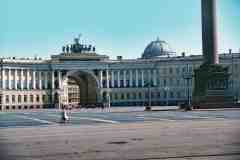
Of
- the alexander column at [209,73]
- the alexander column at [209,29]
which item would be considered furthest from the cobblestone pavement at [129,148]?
the alexander column at [209,73]

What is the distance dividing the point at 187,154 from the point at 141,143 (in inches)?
134

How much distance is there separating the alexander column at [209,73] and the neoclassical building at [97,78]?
223ft

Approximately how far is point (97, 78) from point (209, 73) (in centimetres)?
8127

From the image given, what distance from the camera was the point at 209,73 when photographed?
181 ft

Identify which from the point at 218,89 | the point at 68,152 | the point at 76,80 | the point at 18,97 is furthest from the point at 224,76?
the point at 76,80

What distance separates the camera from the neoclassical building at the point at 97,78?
126 metres

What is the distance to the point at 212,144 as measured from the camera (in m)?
15.5

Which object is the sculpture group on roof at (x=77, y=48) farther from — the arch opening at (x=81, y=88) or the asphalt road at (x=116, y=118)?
the asphalt road at (x=116, y=118)

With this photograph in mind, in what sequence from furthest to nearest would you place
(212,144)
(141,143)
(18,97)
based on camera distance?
(18,97), (141,143), (212,144)

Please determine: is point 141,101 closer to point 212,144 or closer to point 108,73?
point 108,73

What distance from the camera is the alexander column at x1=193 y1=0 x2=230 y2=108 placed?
5203 centimetres

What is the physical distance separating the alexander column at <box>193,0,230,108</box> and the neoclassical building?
223ft

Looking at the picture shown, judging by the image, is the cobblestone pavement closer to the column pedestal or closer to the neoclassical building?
the column pedestal

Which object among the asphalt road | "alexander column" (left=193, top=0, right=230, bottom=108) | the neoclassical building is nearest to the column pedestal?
"alexander column" (left=193, top=0, right=230, bottom=108)
